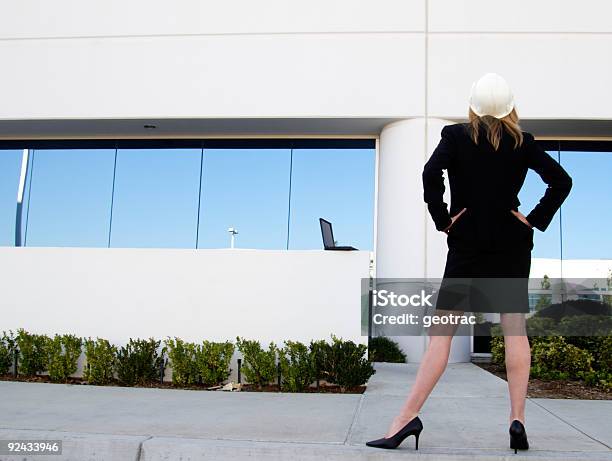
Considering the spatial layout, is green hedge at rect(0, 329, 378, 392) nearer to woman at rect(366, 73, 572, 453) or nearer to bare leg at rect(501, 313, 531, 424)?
woman at rect(366, 73, 572, 453)

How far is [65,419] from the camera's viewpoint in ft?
13.8

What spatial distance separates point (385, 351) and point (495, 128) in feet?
22.2

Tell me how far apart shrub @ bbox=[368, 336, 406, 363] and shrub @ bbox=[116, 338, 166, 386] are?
408 cm

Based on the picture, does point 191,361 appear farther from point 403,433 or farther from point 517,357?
point 517,357

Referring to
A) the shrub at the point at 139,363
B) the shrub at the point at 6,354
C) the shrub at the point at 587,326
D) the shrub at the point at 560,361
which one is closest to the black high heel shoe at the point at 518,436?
the shrub at the point at 560,361

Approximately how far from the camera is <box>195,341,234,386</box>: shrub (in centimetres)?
596
